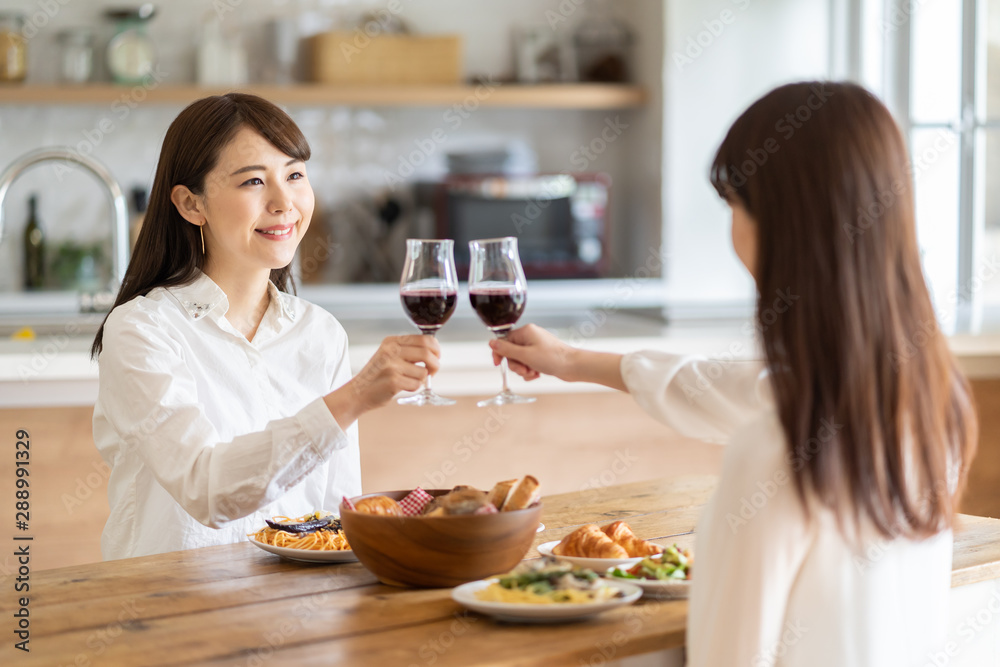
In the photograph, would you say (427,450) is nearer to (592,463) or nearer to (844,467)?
(592,463)

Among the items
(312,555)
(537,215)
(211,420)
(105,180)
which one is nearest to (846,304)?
(312,555)

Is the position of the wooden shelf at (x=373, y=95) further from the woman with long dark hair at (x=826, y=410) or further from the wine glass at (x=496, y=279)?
the woman with long dark hair at (x=826, y=410)

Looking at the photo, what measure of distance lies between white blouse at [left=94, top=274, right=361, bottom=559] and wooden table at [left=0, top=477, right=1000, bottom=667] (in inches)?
4.6

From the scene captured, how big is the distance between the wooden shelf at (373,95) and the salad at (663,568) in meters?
3.17

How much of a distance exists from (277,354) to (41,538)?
1115 millimetres

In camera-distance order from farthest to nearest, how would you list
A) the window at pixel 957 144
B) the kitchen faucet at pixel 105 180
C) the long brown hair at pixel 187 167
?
1. the window at pixel 957 144
2. the kitchen faucet at pixel 105 180
3. the long brown hair at pixel 187 167

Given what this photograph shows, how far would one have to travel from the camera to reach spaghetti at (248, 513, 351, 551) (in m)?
1.38

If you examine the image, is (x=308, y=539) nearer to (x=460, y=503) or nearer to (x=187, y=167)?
(x=460, y=503)

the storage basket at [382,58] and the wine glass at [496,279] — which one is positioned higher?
the storage basket at [382,58]

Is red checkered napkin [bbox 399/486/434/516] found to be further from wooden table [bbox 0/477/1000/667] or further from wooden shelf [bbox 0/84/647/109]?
wooden shelf [bbox 0/84/647/109]

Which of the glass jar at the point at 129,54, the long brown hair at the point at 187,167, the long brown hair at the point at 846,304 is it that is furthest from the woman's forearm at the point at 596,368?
the glass jar at the point at 129,54

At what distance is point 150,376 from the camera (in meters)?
1.52

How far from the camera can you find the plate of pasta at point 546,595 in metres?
1.10

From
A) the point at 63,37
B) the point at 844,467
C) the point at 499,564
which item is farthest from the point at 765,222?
the point at 63,37
